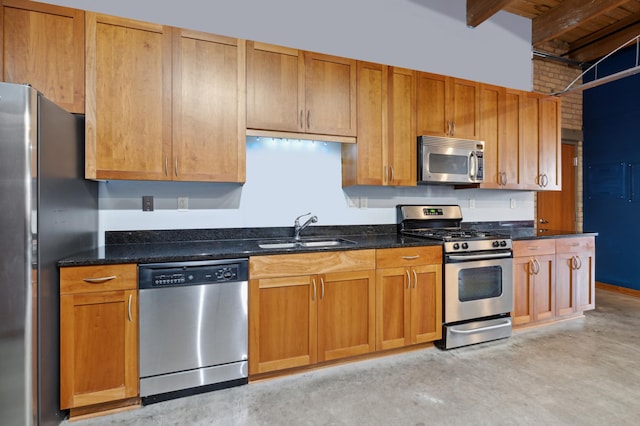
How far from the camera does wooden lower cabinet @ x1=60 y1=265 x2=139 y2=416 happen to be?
70.8 inches

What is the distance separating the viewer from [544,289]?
3.23 meters

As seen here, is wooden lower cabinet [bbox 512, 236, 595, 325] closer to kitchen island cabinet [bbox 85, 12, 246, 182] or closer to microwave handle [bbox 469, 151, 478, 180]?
microwave handle [bbox 469, 151, 478, 180]

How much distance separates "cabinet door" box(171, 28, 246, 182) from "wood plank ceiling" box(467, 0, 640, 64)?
2.69 m

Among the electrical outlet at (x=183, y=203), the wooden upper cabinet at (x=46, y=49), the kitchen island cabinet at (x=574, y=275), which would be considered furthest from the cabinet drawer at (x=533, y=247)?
Answer: the wooden upper cabinet at (x=46, y=49)

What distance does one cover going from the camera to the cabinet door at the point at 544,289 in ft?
10.4

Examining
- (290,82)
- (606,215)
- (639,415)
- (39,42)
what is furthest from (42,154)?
(606,215)

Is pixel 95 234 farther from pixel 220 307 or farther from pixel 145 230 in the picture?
pixel 220 307

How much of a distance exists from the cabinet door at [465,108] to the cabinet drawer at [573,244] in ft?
4.53

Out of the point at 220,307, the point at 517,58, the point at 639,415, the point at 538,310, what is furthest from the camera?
the point at 517,58

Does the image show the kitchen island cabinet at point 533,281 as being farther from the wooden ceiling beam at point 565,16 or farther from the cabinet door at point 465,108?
the wooden ceiling beam at point 565,16

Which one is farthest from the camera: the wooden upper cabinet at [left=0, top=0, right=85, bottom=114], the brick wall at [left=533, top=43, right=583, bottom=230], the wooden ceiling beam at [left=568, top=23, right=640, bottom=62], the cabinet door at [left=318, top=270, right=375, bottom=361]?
the brick wall at [left=533, top=43, right=583, bottom=230]

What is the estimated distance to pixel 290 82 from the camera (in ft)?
8.30

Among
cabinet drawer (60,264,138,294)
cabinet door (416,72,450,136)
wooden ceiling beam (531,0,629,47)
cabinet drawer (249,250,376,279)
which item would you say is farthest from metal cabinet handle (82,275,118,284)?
wooden ceiling beam (531,0,629,47)

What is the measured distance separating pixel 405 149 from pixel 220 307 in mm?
2012
